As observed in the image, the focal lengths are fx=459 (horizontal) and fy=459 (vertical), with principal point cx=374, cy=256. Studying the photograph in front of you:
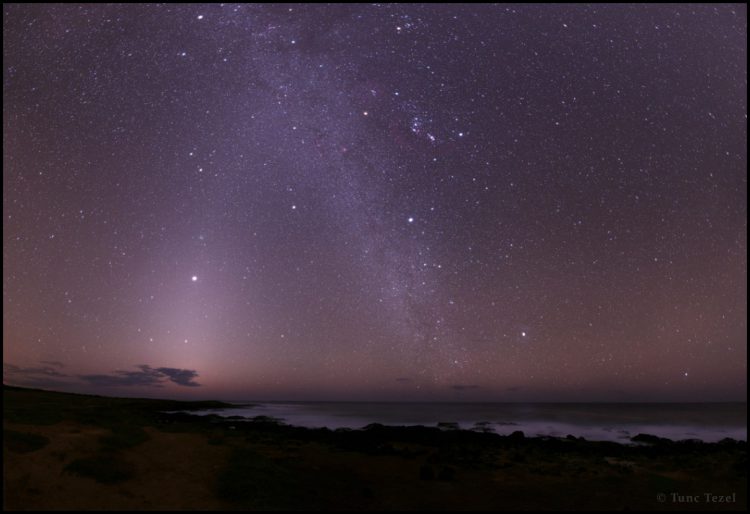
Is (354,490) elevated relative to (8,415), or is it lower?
lower

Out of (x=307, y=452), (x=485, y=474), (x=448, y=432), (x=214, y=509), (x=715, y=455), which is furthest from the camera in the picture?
(x=448, y=432)

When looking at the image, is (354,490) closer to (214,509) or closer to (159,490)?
(214,509)

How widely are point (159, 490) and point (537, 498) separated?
1191 cm

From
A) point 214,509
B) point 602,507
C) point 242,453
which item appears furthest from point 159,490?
point 602,507

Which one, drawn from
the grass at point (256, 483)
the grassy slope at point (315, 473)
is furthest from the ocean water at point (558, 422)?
the grass at point (256, 483)

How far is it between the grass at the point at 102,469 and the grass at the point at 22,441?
80.5 inches

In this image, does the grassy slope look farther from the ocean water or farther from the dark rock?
the ocean water

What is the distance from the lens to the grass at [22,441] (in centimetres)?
1552

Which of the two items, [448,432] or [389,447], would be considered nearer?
[389,447]

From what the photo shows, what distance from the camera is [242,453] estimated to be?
736 inches

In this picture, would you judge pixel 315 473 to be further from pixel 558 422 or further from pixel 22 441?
pixel 558 422

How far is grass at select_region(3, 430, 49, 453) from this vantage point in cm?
1552

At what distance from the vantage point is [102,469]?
1480 centimetres

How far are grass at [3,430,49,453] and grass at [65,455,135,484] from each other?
2.04m
